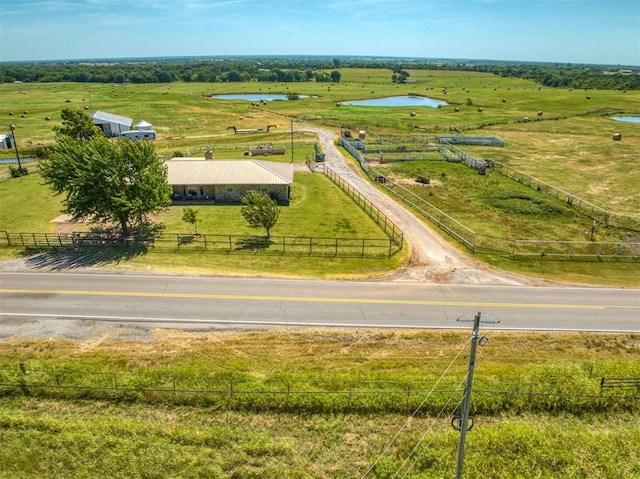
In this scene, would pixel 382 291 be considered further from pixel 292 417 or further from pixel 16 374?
pixel 16 374

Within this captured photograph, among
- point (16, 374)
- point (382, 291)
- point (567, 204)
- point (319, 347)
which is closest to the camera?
point (16, 374)

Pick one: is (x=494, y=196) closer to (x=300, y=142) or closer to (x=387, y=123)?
(x=300, y=142)

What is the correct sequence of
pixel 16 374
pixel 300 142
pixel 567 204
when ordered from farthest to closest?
pixel 300 142 < pixel 567 204 < pixel 16 374

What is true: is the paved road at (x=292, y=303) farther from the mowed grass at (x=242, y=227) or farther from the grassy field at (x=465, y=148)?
the grassy field at (x=465, y=148)

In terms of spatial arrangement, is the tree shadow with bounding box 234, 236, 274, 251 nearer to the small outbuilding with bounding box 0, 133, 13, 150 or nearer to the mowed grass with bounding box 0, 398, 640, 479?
the mowed grass with bounding box 0, 398, 640, 479

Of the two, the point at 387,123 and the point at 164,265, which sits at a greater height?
the point at 387,123

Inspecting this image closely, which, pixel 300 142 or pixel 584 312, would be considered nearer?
pixel 584 312

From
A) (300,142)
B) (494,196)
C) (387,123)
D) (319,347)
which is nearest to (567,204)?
(494,196)
